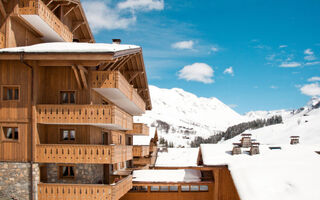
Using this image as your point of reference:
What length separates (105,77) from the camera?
1770 centimetres

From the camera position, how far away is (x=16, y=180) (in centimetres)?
1664

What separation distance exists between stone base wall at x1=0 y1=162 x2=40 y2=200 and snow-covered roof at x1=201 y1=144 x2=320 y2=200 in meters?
10.7

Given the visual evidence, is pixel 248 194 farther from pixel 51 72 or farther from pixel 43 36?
pixel 43 36

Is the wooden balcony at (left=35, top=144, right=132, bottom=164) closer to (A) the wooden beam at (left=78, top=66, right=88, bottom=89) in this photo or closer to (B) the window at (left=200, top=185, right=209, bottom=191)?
(A) the wooden beam at (left=78, top=66, right=88, bottom=89)

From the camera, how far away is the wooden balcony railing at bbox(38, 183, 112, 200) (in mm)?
16688

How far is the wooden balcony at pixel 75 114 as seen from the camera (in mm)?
16812

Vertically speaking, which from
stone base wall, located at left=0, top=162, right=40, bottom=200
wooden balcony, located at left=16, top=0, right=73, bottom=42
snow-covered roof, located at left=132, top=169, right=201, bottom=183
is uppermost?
wooden balcony, located at left=16, top=0, right=73, bottom=42

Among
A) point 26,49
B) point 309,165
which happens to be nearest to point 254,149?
point 309,165

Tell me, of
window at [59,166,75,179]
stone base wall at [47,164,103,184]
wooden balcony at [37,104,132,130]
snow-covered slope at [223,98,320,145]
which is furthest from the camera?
snow-covered slope at [223,98,320,145]

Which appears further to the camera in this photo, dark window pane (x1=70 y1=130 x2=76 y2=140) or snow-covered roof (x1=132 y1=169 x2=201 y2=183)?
snow-covered roof (x1=132 y1=169 x2=201 y2=183)

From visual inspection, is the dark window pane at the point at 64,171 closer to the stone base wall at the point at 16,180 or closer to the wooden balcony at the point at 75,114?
the stone base wall at the point at 16,180

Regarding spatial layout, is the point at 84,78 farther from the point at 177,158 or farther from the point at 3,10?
the point at 177,158

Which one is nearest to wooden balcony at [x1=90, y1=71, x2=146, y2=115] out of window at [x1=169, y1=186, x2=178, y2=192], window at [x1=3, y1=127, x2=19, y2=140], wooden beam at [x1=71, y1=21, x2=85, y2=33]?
window at [x1=3, y1=127, x2=19, y2=140]

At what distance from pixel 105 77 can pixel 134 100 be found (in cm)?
513
